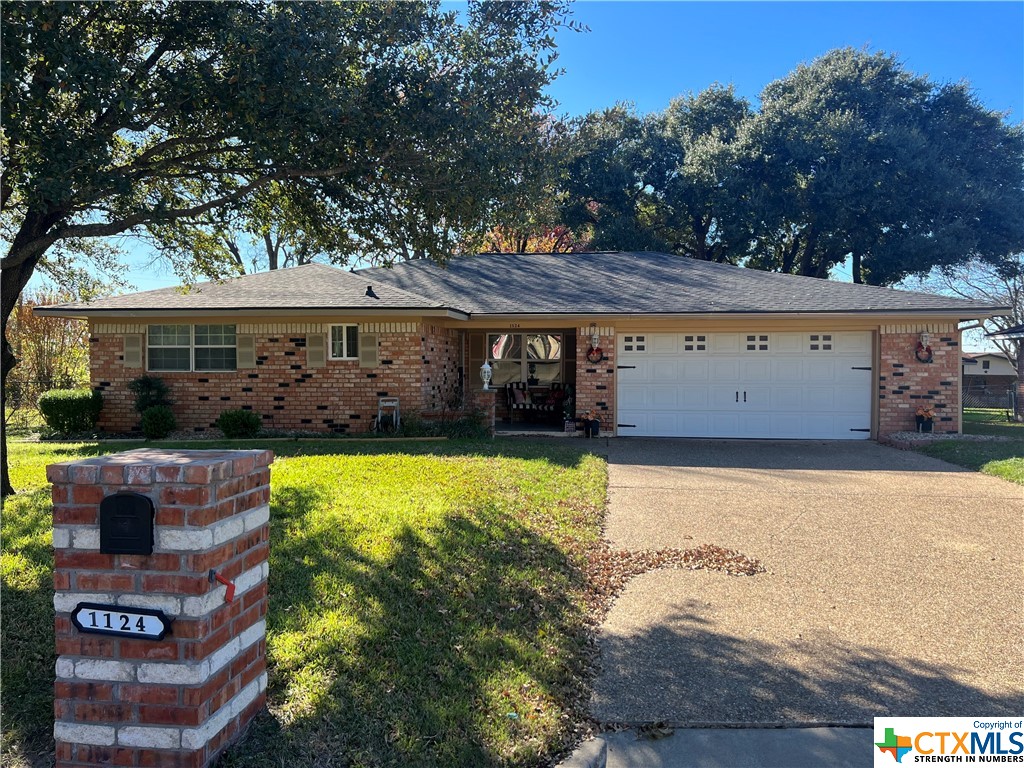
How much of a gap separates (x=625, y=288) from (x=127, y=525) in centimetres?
1304

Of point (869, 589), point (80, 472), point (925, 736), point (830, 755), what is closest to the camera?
point (80, 472)

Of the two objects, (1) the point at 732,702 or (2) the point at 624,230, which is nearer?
(1) the point at 732,702

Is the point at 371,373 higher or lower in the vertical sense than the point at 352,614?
higher

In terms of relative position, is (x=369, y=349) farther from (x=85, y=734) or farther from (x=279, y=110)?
(x=85, y=734)

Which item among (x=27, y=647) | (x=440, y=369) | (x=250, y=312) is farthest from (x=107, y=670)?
(x=440, y=369)

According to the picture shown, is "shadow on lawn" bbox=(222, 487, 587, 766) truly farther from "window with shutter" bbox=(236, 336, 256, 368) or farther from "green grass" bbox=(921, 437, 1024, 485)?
"window with shutter" bbox=(236, 336, 256, 368)

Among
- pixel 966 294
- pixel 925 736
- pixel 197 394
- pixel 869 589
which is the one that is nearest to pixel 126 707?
pixel 925 736

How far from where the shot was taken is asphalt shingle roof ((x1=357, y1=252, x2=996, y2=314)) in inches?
500

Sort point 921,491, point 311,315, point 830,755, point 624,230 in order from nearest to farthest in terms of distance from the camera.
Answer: point 830,755 → point 921,491 → point 311,315 → point 624,230

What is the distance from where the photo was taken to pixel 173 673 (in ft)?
8.27

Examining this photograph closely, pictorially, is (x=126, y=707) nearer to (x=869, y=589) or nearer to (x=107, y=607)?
(x=107, y=607)

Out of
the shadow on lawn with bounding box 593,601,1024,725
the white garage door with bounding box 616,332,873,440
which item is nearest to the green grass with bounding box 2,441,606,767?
the shadow on lawn with bounding box 593,601,1024,725

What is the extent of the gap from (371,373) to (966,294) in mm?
26408

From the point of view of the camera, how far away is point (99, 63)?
5082mm
